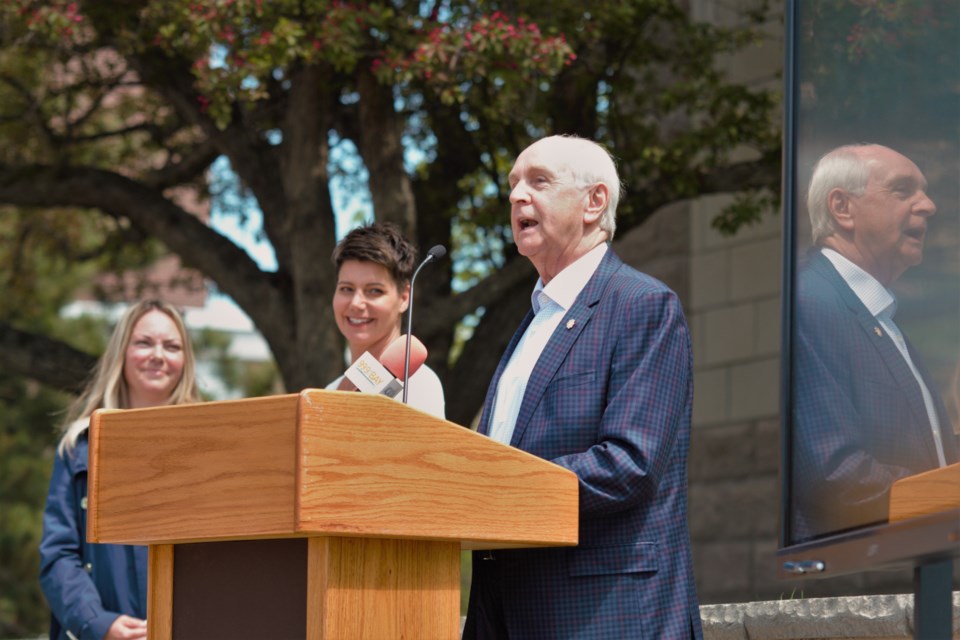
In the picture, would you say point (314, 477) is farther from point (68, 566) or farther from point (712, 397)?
point (712, 397)

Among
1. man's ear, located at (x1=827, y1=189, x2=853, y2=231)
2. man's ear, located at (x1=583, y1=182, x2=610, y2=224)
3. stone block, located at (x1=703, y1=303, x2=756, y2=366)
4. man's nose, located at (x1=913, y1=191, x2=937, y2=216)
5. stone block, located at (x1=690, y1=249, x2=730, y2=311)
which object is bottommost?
man's nose, located at (x1=913, y1=191, x2=937, y2=216)

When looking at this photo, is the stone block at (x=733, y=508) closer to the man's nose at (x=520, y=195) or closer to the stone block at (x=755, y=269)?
the stone block at (x=755, y=269)

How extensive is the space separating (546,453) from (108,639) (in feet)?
6.53

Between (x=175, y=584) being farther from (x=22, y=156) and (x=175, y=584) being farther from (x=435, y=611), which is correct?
(x=22, y=156)

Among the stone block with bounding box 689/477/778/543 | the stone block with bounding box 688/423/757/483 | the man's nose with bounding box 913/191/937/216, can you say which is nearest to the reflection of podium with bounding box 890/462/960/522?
the man's nose with bounding box 913/191/937/216

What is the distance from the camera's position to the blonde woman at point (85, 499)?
464cm

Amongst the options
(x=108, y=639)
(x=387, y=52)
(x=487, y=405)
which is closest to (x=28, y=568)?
(x=387, y=52)

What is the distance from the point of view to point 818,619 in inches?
167

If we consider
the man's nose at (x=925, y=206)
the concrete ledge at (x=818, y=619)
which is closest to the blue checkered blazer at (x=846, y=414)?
the man's nose at (x=925, y=206)

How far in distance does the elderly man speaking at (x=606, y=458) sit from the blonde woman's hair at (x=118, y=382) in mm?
1980

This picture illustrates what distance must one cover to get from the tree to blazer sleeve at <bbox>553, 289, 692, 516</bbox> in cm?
419

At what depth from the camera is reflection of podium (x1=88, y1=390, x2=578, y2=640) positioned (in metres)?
2.67

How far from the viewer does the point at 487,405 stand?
353 cm

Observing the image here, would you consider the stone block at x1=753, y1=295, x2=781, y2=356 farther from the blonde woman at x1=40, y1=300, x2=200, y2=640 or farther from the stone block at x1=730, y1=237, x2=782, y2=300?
the blonde woman at x1=40, y1=300, x2=200, y2=640
